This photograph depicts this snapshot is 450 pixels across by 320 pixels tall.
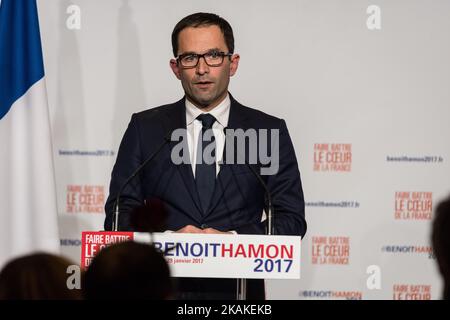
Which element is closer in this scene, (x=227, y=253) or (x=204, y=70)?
(x=227, y=253)

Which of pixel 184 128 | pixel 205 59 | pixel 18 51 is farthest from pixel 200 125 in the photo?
pixel 18 51

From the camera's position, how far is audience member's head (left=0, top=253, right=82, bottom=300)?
1871mm

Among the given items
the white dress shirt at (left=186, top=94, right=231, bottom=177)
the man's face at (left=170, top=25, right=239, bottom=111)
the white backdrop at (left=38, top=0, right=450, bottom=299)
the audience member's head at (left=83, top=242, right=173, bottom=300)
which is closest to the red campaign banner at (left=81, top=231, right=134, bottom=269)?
the white dress shirt at (left=186, top=94, right=231, bottom=177)

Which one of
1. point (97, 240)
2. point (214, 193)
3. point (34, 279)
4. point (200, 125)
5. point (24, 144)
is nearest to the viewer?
point (34, 279)

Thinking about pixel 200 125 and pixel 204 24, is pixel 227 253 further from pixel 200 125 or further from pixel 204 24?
pixel 204 24

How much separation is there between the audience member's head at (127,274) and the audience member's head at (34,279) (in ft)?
0.24

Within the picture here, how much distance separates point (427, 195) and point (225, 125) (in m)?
1.90

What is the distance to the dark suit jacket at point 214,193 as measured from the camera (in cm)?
435

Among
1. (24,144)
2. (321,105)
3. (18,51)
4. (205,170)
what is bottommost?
(205,170)

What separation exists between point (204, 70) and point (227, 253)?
1.25 meters

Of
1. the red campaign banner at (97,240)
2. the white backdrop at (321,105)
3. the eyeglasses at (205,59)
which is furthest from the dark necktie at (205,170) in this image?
the white backdrop at (321,105)

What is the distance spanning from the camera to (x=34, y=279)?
187 centimetres

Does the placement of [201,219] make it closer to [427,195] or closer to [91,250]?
[91,250]
